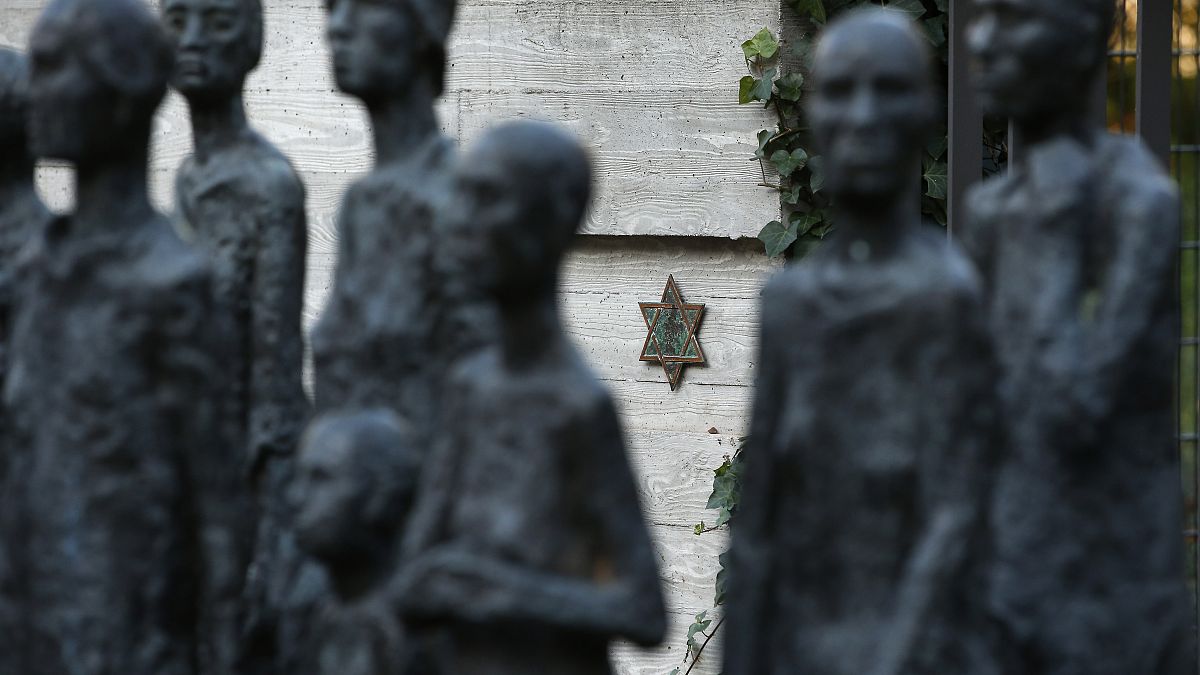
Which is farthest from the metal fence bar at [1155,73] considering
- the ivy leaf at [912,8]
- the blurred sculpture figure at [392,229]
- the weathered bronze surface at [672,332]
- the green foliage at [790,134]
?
the blurred sculpture figure at [392,229]

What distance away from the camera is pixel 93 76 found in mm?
3037

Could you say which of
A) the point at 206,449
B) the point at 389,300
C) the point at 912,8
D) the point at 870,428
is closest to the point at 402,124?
the point at 389,300

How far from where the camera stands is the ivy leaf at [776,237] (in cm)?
597

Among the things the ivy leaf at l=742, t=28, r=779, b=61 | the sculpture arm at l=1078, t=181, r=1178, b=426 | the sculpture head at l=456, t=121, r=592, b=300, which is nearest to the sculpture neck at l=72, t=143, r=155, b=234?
the sculpture head at l=456, t=121, r=592, b=300

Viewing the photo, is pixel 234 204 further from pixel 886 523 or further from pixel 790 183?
pixel 790 183

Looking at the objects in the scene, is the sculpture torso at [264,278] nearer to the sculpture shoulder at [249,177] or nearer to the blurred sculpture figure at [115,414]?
the sculpture shoulder at [249,177]

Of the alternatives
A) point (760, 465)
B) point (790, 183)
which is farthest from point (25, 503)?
point (790, 183)

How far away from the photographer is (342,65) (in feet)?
10.9

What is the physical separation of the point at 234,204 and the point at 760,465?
1.49 m

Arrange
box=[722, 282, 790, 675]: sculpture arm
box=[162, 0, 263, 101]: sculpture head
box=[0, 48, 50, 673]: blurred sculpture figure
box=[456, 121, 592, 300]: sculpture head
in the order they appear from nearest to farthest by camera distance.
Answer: box=[456, 121, 592, 300]: sculpture head
box=[722, 282, 790, 675]: sculpture arm
box=[0, 48, 50, 673]: blurred sculpture figure
box=[162, 0, 263, 101]: sculpture head

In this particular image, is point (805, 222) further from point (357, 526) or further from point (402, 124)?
point (357, 526)

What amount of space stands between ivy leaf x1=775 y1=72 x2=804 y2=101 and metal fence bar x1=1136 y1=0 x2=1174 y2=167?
1072 millimetres

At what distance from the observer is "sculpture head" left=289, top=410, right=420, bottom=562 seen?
2.77 m

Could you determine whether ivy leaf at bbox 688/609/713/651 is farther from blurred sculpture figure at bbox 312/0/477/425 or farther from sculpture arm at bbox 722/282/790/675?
sculpture arm at bbox 722/282/790/675
